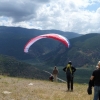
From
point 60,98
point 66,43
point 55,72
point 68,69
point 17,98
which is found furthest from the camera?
point 55,72

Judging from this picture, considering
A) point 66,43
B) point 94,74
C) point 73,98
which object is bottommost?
point 73,98

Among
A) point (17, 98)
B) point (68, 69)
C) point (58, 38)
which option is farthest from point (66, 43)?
point (17, 98)

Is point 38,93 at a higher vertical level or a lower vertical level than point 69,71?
lower

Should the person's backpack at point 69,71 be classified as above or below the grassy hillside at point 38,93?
above

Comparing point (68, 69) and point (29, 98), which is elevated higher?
point (68, 69)

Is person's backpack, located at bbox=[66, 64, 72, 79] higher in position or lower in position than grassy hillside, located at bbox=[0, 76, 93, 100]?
higher

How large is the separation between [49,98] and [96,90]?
5356 mm

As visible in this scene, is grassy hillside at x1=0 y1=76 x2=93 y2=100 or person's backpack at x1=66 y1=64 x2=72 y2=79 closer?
grassy hillside at x1=0 y1=76 x2=93 y2=100

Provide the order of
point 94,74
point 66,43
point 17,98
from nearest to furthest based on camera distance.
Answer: point 94,74, point 17,98, point 66,43

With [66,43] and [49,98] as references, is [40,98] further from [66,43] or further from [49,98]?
[66,43]

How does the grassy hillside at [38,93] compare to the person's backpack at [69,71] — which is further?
the person's backpack at [69,71]

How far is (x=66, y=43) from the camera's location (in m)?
23.8

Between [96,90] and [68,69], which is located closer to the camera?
[96,90]

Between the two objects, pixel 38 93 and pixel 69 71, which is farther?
pixel 69 71
